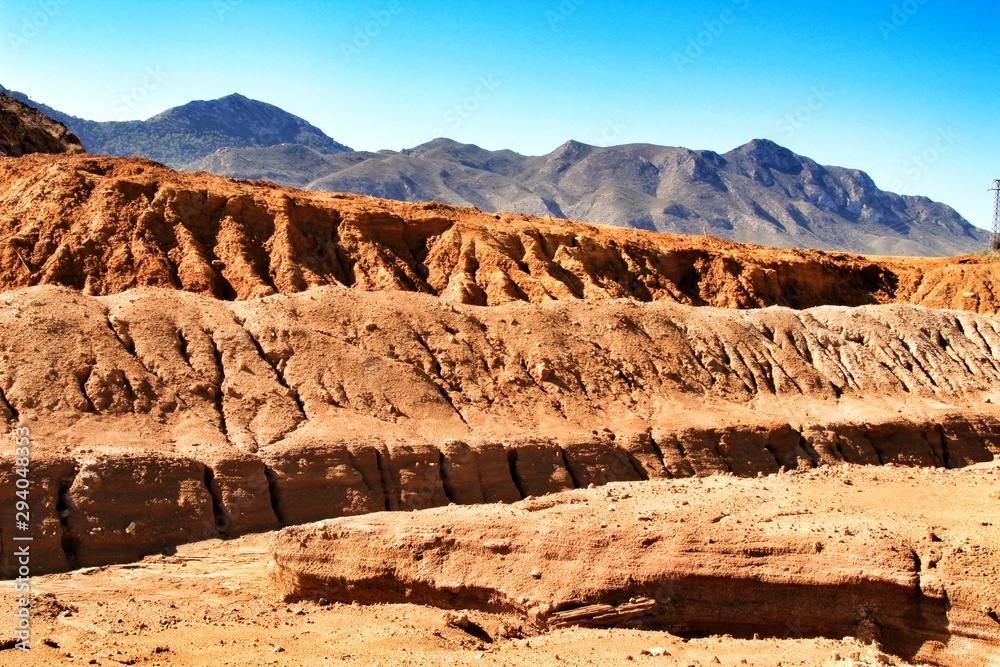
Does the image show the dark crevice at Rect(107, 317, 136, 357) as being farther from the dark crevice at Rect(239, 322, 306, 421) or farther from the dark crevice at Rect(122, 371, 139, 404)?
the dark crevice at Rect(239, 322, 306, 421)

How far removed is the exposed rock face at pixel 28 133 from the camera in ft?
137

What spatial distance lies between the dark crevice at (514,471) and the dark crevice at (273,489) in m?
5.06

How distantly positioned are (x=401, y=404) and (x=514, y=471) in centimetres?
303

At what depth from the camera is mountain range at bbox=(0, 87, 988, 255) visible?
129875mm

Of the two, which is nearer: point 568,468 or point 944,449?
point 568,468

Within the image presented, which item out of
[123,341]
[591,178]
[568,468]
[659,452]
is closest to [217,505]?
[123,341]

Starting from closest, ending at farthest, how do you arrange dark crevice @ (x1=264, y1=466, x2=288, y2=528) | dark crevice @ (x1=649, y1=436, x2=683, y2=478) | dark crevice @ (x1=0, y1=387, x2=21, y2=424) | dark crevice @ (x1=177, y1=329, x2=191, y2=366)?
dark crevice @ (x1=0, y1=387, x2=21, y2=424), dark crevice @ (x1=264, y1=466, x2=288, y2=528), dark crevice @ (x1=177, y1=329, x2=191, y2=366), dark crevice @ (x1=649, y1=436, x2=683, y2=478)

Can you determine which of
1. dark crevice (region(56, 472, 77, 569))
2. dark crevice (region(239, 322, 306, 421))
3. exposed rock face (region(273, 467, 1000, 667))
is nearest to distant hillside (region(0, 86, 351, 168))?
dark crevice (region(239, 322, 306, 421))

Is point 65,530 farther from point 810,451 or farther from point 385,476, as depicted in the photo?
point 810,451

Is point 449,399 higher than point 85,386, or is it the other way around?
point 85,386

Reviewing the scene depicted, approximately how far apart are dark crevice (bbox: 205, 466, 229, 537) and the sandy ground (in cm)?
128

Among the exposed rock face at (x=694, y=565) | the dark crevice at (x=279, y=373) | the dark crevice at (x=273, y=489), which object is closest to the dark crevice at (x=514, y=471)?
the dark crevice at (x=279, y=373)

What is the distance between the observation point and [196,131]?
481ft

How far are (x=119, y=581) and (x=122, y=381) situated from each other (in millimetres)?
5095
